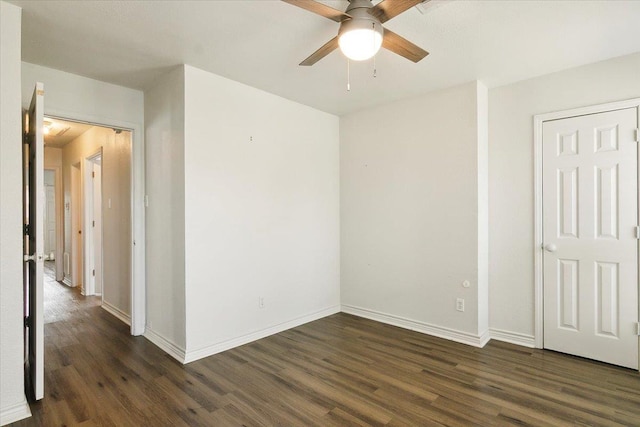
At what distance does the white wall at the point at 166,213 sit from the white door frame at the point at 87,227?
2489 millimetres

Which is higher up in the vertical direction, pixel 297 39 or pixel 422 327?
pixel 297 39

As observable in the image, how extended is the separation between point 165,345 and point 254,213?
1520 mm

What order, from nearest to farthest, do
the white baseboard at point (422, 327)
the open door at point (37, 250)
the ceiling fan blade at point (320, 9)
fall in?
the ceiling fan blade at point (320, 9)
the open door at point (37, 250)
the white baseboard at point (422, 327)

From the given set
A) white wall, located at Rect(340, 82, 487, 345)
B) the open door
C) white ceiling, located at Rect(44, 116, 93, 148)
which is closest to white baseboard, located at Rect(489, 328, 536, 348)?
white wall, located at Rect(340, 82, 487, 345)

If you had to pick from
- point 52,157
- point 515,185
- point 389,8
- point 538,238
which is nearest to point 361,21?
point 389,8

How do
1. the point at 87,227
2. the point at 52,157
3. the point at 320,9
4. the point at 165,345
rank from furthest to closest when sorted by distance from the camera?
the point at 52,157 → the point at 87,227 → the point at 165,345 → the point at 320,9

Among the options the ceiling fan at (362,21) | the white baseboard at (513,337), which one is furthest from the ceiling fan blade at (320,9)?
the white baseboard at (513,337)

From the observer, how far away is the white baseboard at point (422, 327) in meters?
3.30

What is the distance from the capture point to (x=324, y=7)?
1706 millimetres

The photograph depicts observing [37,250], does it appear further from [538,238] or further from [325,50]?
[538,238]

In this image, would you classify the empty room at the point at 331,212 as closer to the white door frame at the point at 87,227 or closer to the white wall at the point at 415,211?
the white wall at the point at 415,211

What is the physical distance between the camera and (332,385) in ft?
8.31

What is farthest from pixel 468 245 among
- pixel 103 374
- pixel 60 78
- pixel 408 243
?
pixel 60 78

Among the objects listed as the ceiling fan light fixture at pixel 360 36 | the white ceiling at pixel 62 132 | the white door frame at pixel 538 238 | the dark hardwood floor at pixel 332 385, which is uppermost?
the white ceiling at pixel 62 132
